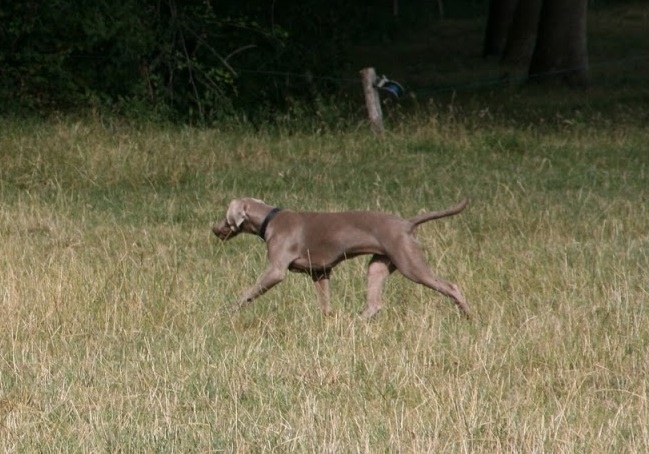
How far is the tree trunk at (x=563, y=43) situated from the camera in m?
24.4

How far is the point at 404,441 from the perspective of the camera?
17.2 ft

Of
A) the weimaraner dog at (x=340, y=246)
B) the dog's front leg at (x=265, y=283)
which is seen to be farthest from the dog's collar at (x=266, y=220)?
the dog's front leg at (x=265, y=283)

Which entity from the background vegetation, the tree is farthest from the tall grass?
the tree

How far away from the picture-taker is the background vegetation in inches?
216

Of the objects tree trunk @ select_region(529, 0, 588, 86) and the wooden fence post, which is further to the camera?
tree trunk @ select_region(529, 0, 588, 86)

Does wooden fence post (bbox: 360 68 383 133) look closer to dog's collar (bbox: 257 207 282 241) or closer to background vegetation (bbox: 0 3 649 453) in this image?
background vegetation (bbox: 0 3 649 453)

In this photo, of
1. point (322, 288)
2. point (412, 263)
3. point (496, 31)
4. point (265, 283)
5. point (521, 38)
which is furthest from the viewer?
point (496, 31)

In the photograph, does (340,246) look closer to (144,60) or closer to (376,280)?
(376,280)

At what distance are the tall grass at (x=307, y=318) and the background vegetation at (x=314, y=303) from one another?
0.7 inches

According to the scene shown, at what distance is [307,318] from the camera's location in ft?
24.8

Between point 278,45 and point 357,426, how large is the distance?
1572 centimetres

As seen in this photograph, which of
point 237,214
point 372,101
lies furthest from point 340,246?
point 372,101

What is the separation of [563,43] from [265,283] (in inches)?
698

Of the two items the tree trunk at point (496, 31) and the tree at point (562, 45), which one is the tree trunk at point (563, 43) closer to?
the tree at point (562, 45)
